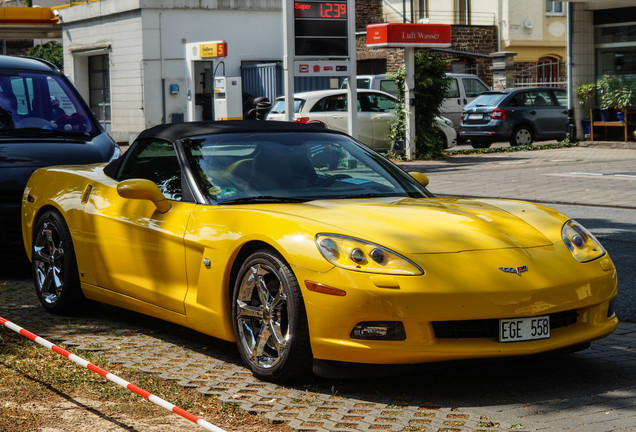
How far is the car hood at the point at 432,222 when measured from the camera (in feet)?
16.2

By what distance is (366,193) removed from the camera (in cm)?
600

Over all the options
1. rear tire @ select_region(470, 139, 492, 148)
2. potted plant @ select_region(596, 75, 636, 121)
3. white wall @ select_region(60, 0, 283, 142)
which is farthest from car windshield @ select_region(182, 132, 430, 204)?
white wall @ select_region(60, 0, 283, 142)

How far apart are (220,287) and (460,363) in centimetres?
138

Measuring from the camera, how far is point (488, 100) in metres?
27.2

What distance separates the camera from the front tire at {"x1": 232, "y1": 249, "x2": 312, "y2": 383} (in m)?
4.93

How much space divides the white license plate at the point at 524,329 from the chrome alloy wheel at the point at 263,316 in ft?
3.40

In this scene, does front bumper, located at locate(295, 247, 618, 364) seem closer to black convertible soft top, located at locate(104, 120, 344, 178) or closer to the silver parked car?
black convertible soft top, located at locate(104, 120, 344, 178)

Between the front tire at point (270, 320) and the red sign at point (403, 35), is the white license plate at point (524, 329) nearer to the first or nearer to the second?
the front tire at point (270, 320)

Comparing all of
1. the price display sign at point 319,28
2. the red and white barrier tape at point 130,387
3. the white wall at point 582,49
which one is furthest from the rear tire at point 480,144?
the red and white barrier tape at point 130,387

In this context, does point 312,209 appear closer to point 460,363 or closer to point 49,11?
point 460,363

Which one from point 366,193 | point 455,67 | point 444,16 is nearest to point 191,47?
point 455,67

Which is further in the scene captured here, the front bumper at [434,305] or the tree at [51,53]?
the tree at [51,53]

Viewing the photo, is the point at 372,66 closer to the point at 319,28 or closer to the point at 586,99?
the point at 586,99

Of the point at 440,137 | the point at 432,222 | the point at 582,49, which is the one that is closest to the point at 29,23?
the point at 440,137
